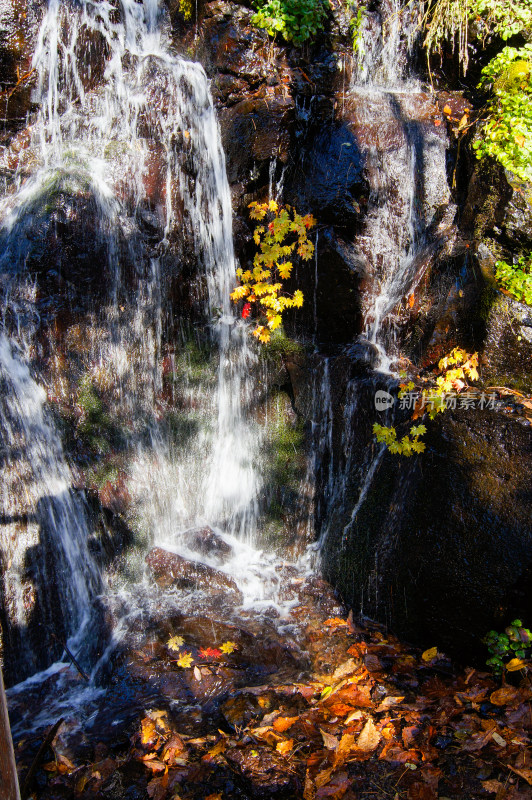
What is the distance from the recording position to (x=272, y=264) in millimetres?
5855

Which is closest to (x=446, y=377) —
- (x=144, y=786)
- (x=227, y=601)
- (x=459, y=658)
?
(x=459, y=658)

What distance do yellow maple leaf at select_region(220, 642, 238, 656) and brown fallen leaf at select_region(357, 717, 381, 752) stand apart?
1.38 meters

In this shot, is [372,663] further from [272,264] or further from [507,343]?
[272,264]

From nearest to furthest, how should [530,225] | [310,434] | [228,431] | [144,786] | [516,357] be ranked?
1. [144,786]
2. [516,357]
3. [530,225]
4. [310,434]
5. [228,431]

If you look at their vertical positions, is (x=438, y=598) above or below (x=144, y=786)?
above

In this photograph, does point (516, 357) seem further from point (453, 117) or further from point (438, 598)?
point (453, 117)

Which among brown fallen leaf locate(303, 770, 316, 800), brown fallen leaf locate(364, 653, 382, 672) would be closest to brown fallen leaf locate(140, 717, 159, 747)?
brown fallen leaf locate(303, 770, 316, 800)

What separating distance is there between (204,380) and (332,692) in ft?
11.6

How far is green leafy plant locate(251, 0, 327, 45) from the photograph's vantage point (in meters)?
6.14

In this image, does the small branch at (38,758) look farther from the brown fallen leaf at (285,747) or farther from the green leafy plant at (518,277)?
the green leafy plant at (518,277)

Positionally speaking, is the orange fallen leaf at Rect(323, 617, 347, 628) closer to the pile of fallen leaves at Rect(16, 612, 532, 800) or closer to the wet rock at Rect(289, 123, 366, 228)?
the pile of fallen leaves at Rect(16, 612, 532, 800)

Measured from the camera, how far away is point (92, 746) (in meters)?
3.19

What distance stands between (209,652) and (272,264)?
13.9ft
